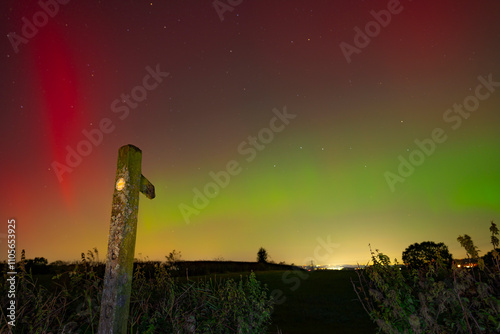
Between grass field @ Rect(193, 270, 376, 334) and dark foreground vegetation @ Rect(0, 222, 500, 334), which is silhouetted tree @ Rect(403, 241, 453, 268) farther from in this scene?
dark foreground vegetation @ Rect(0, 222, 500, 334)

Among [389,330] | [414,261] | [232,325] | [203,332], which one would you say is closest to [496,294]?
[389,330]

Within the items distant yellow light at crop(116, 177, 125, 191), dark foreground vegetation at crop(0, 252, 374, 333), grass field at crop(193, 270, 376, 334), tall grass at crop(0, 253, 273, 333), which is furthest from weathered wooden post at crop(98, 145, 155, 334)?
grass field at crop(193, 270, 376, 334)

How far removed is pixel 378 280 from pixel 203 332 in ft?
11.3

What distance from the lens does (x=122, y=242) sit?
497 centimetres

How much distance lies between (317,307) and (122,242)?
22.4 ft

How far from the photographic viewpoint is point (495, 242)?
5.10m

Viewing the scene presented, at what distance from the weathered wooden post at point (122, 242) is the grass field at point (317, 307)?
14.3ft

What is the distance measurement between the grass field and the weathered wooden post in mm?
4364

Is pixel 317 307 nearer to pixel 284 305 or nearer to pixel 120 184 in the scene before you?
pixel 284 305

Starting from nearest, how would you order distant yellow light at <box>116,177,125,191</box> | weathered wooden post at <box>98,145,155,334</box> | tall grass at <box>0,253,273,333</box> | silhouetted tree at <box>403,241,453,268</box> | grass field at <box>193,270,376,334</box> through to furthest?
weathered wooden post at <box>98,145,155,334</box> → distant yellow light at <box>116,177,125,191</box> → tall grass at <box>0,253,273,333</box> → grass field at <box>193,270,376,334</box> → silhouetted tree at <box>403,241,453,268</box>

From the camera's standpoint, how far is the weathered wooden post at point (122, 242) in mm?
4734

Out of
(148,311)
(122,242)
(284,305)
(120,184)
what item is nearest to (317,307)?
(284,305)

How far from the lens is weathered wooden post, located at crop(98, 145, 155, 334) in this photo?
473 cm

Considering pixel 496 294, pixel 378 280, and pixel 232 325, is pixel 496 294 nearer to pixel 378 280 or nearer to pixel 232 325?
pixel 378 280
